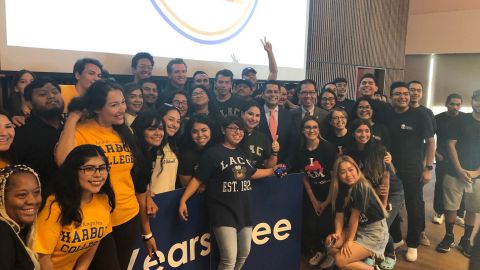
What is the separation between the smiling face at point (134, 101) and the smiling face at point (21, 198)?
140 centimetres

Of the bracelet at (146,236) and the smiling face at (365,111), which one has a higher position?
the smiling face at (365,111)

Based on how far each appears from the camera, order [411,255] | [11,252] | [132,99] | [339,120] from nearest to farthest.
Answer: [11,252]
[132,99]
[339,120]
[411,255]

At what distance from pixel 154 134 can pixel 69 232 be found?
2.72ft

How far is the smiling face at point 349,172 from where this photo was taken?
2.91 meters

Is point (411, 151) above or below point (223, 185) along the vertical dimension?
above

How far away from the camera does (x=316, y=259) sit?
3479 mm

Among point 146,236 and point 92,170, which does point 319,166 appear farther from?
point 92,170

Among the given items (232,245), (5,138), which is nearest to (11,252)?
(5,138)

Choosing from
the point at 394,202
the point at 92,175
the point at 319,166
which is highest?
the point at 92,175

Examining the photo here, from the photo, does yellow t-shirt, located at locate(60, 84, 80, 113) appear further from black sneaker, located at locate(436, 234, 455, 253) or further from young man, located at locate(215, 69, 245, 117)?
black sneaker, located at locate(436, 234, 455, 253)

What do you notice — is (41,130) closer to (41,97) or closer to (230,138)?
(41,97)

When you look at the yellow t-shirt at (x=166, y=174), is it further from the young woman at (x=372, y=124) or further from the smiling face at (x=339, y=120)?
the young woman at (x=372, y=124)

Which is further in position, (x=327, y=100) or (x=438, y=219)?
(x=438, y=219)

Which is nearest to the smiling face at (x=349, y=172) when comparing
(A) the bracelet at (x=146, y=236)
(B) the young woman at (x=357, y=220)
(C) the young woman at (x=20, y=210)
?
(B) the young woman at (x=357, y=220)
